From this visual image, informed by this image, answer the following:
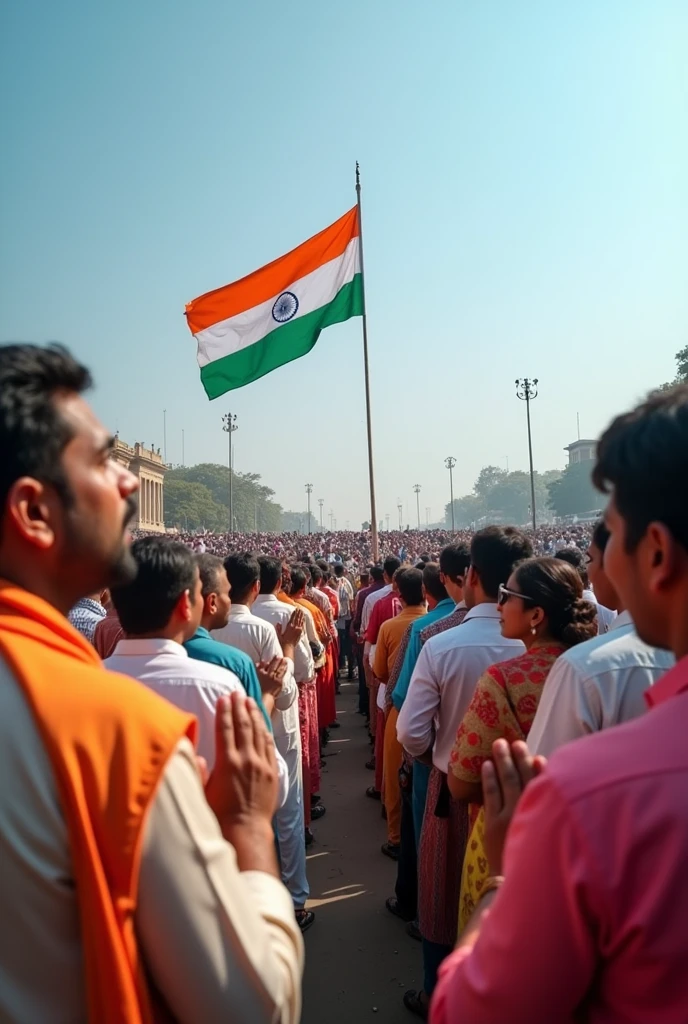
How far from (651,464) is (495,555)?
189 centimetres

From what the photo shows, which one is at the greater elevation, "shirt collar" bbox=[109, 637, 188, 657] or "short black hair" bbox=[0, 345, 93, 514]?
"short black hair" bbox=[0, 345, 93, 514]

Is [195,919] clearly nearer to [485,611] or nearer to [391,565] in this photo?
[485,611]

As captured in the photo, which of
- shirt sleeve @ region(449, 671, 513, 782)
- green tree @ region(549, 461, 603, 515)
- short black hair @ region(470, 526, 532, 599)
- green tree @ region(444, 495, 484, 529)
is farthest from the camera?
Result: green tree @ region(444, 495, 484, 529)

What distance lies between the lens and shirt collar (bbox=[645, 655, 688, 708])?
3.08ft

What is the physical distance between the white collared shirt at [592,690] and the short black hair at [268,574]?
10.6 feet

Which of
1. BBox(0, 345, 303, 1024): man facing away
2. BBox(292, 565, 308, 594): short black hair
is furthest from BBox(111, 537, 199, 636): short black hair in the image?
BBox(292, 565, 308, 594): short black hair

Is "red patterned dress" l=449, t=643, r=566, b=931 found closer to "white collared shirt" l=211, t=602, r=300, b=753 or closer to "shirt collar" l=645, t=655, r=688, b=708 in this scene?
"shirt collar" l=645, t=655, r=688, b=708

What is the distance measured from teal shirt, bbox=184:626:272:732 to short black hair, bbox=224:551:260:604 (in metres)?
1.12

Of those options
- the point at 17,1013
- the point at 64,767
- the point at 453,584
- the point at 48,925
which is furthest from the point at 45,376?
the point at 453,584

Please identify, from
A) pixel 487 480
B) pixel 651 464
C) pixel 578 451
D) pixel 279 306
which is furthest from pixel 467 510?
pixel 651 464

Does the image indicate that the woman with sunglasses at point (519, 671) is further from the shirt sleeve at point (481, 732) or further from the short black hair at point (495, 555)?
the short black hair at point (495, 555)

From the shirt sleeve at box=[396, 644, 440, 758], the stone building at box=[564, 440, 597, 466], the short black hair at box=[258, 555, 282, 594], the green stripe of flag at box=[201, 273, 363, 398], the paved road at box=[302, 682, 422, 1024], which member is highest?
the stone building at box=[564, 440, 597, 466]

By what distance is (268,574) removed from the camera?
5.01 metres

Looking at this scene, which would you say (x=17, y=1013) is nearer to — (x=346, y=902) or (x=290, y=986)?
(x=290, y=986)
